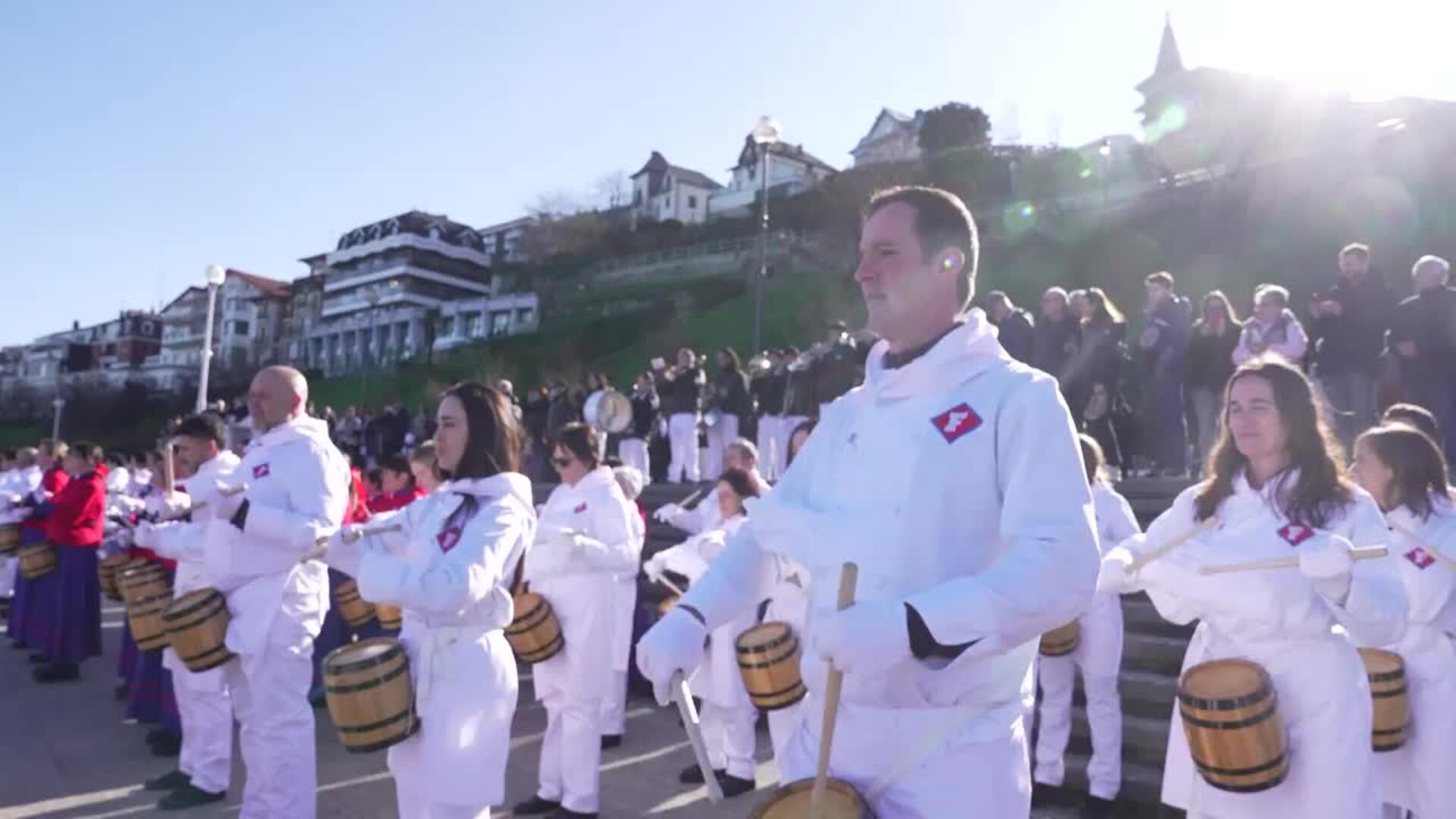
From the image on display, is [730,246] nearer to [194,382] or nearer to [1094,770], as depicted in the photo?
[194,382]

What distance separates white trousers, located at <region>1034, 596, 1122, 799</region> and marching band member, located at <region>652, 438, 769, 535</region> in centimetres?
241

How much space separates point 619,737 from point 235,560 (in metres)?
3.96

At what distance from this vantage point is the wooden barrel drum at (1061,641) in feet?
20.4

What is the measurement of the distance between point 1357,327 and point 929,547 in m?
9.86

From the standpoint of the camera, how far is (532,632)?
6.70 m

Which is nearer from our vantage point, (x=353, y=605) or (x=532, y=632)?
(x=532, y=632)

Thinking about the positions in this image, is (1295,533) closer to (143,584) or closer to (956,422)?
(956,422)

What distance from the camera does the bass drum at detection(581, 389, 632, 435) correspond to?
17.5 metres

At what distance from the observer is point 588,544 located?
7121 mm

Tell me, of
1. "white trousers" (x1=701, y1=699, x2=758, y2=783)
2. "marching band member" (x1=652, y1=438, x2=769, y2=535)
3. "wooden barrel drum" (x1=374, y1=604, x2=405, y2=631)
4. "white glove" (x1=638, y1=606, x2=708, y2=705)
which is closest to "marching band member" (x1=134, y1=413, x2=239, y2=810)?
"wooden barrel drum" (x1=374, y1=604, x2=405, y2=631)

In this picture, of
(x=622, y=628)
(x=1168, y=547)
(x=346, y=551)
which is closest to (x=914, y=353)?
(x=1168, y=547)

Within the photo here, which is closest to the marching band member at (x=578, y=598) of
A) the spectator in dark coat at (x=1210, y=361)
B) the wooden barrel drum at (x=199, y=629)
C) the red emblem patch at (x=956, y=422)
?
the wooden barrel drum at (x=199, y=629)

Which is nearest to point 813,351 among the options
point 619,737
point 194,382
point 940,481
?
point 619,737

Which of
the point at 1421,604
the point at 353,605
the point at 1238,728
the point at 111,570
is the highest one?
the point at 1421,604
